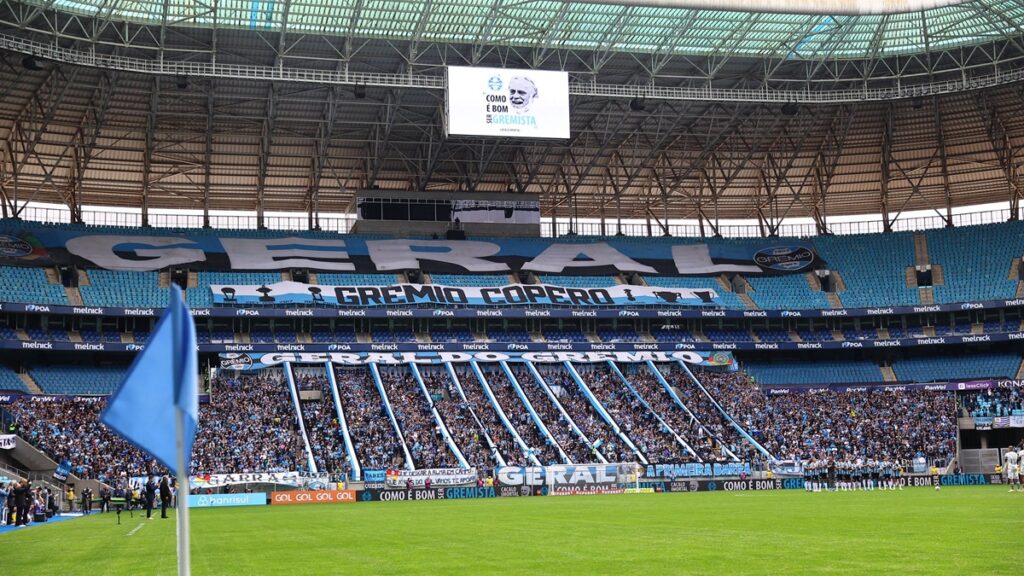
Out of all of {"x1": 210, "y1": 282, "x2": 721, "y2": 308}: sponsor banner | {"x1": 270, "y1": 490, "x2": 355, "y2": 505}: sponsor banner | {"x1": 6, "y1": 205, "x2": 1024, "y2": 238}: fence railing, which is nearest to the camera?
{"x1": 270, "y1": 490, "x2": 355, "y2": 505}: sponsor banner

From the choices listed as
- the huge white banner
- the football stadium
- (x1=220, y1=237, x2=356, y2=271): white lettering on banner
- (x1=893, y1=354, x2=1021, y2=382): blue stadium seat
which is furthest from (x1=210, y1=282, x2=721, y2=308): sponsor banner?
the huge white banner

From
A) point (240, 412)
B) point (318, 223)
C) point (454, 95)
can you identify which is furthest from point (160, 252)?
point (454, 95)

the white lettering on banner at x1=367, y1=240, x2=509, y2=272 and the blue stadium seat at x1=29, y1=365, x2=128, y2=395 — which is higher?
the white lettering on banner at x1=367, y1=240, x2=509, y2=272

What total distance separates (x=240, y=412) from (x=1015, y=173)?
56.3 m

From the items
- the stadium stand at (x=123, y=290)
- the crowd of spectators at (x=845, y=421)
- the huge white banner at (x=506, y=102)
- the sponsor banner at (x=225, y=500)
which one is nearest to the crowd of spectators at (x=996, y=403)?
the crowd of spectators at (x=845, y=421)

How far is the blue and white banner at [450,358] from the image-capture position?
216 ft

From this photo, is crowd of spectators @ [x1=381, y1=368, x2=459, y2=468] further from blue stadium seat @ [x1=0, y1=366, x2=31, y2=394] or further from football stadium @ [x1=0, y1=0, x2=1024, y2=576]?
blue stadium seat @ [x1=0, y1=366, x2=31, y2=394]

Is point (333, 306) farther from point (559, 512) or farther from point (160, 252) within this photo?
point (559, 512)

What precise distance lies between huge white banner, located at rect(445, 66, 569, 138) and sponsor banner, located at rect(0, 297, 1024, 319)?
1763cm

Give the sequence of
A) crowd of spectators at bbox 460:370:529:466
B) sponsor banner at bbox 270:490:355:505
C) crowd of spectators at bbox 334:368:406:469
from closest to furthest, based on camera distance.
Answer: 1. sponsor banner at bbox 270:490:355:505
2. crowd of spectators at bbox 334:368:406:469
3. crowd of spectators at bbox 460:370:529:466

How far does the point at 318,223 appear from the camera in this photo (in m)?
81.2

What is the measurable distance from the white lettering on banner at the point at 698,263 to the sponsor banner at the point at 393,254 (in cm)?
8

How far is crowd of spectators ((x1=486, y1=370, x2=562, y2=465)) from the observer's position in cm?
6012

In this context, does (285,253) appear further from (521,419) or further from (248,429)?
(521,419)
